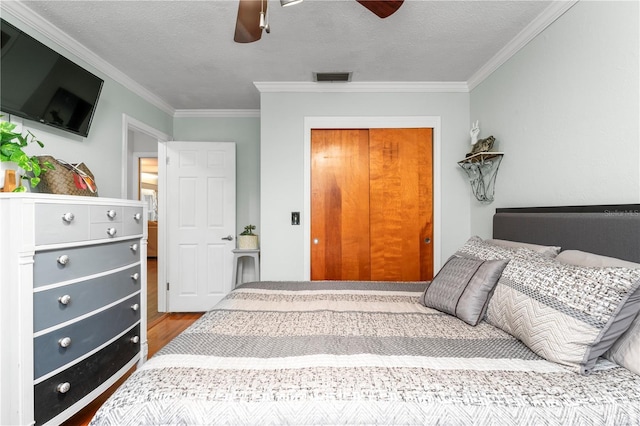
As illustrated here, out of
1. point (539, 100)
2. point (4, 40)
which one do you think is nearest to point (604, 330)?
point (539, 100)

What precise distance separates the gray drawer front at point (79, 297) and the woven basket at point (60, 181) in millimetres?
594

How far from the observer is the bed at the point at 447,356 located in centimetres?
81

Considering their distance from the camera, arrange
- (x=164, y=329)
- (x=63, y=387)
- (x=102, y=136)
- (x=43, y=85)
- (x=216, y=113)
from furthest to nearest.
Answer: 1. (x=216, y=113)
2. (x=164, y=329)
3. (x=102, y=136)
4. (x=43, y=85)
5. (x=63, y=387)

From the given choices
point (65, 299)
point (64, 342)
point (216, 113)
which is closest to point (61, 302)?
point (65, 299)

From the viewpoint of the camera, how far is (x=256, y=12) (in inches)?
55.0

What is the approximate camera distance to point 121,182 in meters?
2.83

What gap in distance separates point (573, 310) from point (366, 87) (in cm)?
252

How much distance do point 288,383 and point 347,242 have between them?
2187 millimetres

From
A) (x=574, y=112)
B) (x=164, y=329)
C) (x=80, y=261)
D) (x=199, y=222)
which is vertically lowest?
(x=164, y=329)

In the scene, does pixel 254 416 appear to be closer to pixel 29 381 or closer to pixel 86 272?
pixel 29 381

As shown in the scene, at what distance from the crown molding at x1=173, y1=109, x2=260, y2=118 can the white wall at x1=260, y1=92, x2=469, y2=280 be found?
894 mm

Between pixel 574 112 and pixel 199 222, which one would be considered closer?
pixel 574 112

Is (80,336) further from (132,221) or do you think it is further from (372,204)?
(372,204)

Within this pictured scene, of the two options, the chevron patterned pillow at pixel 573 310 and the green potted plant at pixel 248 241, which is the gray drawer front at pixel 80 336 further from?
the chevron patterned pillow at pixel 573 310
